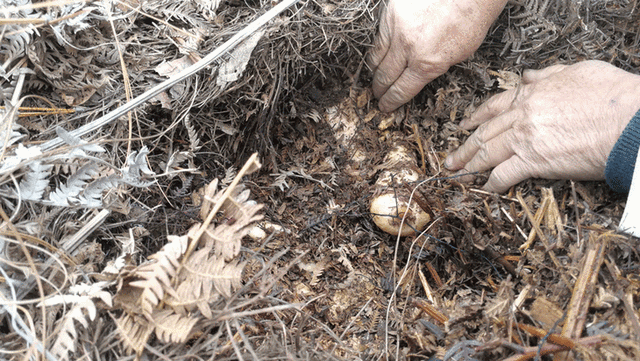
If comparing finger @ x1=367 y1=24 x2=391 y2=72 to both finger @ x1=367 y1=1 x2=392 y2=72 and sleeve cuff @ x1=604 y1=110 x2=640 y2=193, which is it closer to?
finger @ x1=367 y1=1 x2=392 y2=72

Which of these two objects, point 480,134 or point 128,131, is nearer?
point 128,131

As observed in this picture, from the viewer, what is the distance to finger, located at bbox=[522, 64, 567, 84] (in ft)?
6.23

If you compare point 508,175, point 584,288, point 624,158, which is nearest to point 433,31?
point 508,175

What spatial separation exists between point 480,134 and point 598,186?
0.50 meters

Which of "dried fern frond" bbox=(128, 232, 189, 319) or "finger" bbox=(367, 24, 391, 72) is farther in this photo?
"finger" bbox=(367, 24, 391, 72)

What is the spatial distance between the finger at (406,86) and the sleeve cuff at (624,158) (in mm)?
754

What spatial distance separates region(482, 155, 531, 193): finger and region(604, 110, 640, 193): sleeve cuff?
294mm

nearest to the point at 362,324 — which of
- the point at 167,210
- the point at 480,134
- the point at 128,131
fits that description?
the point at 167,210

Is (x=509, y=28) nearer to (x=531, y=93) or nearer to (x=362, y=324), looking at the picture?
(x=531, y=93)

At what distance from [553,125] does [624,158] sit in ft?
1.07

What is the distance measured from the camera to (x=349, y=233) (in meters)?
1.95

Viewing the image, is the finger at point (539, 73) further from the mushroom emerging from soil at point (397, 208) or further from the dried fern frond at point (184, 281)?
the dried fern frond at point (184, 281)

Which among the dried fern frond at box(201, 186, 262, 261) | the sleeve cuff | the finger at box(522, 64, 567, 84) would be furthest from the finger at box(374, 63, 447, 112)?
the dried fern frond at box(201, 186, 262, 261)

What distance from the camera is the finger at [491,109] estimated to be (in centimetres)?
196
